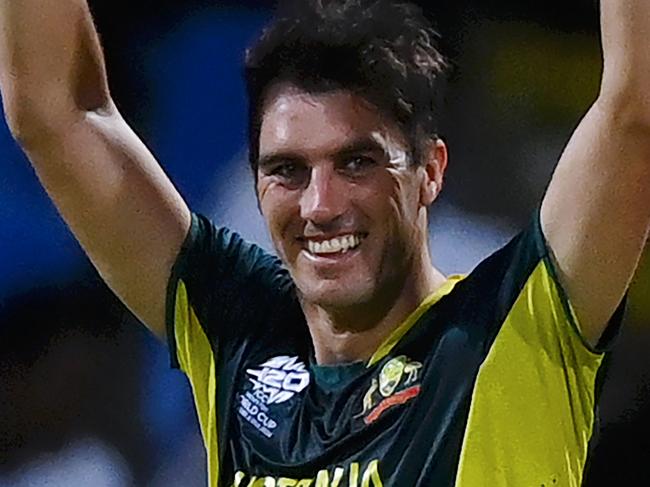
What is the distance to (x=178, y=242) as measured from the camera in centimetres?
113

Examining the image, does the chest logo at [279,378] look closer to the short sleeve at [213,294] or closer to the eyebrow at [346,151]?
the short sleeve at [213,294]

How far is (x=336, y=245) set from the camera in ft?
3.27

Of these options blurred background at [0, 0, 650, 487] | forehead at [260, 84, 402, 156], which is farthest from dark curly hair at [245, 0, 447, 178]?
blurred background at [0, 0, 650, 487]

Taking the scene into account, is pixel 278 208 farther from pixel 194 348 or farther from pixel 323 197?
pixel 194 348

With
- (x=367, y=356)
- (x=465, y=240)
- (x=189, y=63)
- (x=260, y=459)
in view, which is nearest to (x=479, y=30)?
(x=465, y=240)

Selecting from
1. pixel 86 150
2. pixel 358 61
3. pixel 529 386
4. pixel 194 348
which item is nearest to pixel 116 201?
pixel 86 150

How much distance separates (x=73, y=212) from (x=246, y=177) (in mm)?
299

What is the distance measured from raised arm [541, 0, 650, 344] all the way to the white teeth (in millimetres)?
162

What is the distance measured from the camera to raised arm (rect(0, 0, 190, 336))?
3.54 ft

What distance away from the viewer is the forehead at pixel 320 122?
1.01 m

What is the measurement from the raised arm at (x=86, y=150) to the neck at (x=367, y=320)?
163mm

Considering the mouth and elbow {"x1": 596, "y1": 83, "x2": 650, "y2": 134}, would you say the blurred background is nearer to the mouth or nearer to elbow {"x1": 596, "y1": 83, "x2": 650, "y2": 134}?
the mouth

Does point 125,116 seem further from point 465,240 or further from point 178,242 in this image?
point 465,240

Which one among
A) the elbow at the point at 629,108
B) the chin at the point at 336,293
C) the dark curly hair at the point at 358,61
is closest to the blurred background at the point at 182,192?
the dark curly hair at the point at 358,61
